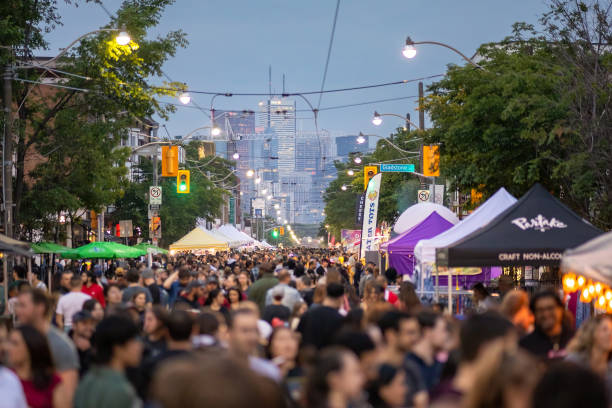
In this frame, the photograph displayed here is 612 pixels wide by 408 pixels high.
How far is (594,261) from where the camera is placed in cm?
980

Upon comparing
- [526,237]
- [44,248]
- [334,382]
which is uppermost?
[526,237]

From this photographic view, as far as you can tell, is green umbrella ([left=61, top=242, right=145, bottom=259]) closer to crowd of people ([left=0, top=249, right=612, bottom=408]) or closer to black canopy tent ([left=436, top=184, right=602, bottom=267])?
black canopy tent ([left=436, top=184, right=602, bottom=267])

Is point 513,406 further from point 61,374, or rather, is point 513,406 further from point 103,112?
point 103,112

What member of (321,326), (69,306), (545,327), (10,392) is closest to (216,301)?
(69,306)

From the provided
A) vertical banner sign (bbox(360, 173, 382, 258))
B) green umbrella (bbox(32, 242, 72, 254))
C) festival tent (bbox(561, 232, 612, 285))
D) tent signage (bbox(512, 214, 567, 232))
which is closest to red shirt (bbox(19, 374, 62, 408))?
festival tent (bbox(561, 232, 612, 285))

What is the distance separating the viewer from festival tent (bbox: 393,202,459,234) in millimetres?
23219

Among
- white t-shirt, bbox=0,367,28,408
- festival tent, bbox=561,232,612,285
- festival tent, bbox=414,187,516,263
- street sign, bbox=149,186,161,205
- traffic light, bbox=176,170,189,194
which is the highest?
traffic light, bbox=176,170,189,194

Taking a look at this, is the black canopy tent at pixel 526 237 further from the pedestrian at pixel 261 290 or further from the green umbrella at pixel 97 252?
the green umbrella at pixel 97 252

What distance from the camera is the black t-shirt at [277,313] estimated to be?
11070mm

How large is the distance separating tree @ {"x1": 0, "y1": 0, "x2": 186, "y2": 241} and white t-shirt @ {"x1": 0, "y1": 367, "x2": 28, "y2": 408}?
20.6 m

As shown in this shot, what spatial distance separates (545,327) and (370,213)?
24419 millimetres

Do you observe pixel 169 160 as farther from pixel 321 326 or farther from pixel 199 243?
pixel 321 326

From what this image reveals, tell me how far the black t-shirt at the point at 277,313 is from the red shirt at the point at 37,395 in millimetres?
4736

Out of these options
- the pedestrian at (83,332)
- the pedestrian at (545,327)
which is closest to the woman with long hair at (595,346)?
the pedestrian at (545,327)
